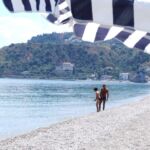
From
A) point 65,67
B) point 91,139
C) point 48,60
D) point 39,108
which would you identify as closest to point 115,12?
point 91,139

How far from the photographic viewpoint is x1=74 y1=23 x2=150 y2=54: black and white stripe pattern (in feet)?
6.20

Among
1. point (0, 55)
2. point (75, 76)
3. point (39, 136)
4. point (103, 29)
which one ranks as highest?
point (103, 29)

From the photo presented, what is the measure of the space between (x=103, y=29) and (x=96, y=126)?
59.3ft

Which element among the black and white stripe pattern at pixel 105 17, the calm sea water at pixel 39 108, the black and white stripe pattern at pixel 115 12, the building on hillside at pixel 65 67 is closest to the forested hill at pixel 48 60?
the building on hillside at pixel 65 67

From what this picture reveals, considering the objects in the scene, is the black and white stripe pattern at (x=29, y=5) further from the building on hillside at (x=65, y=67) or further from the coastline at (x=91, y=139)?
the building on hillside at (x=65, y=67)

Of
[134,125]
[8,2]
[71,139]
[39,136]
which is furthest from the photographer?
[134,125]

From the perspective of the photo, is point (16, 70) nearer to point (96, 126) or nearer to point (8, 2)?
point (96, 126)

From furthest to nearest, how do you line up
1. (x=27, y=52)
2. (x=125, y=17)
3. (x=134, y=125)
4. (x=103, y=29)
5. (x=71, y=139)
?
(x=27, y=52), (x=134, y=125), (x=71, y=139), (x=103, y=29), (x=125, y=17)

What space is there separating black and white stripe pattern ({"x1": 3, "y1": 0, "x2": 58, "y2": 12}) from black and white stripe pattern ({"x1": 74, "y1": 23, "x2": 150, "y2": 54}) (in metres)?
0.16

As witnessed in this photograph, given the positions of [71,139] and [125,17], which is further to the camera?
[71,139]

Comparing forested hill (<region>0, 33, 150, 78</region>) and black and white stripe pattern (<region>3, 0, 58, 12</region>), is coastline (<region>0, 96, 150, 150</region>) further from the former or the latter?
forested hill (<region>0, 33, 150, 78</region>)

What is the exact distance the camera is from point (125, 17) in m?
1.81

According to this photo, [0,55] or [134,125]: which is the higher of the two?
[134,125]

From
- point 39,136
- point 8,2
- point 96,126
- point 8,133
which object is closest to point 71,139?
point 39,136
